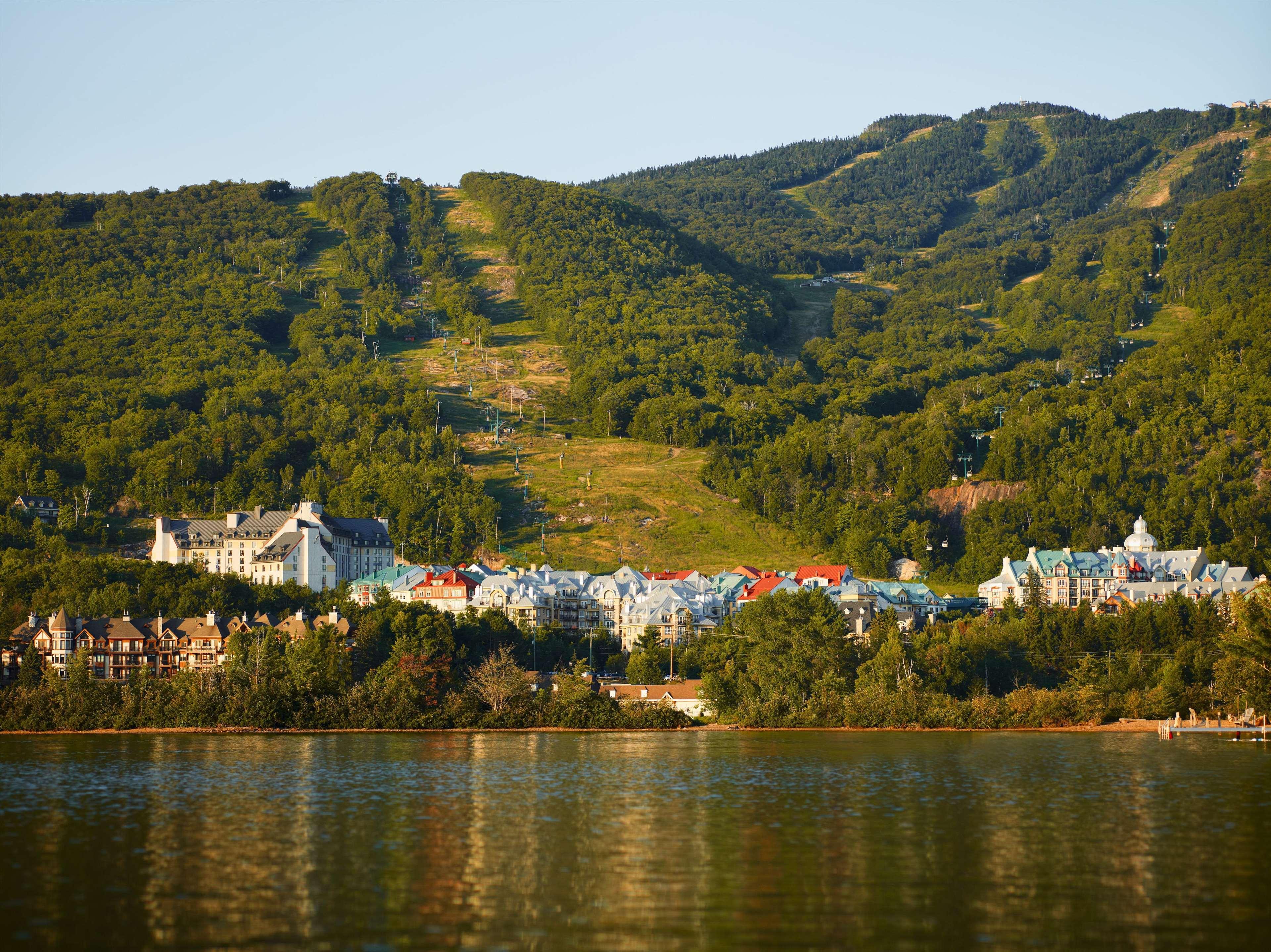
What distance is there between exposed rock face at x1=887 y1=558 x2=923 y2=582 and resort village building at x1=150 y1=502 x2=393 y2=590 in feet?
206

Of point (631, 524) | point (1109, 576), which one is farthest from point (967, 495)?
point (631, 524)

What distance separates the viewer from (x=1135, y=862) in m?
40.0

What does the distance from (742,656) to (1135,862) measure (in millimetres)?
67576

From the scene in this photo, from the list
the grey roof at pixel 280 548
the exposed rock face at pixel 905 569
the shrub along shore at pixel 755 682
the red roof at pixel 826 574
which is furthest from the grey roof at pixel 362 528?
the exposed rock face at pixel 905 569

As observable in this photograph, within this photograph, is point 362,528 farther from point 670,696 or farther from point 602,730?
point 602,730

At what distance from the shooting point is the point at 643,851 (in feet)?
140

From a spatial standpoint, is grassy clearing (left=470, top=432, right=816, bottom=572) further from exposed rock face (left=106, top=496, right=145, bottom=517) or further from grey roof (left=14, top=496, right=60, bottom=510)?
grey roof (left=14, top=496, right=60, bottom=510)

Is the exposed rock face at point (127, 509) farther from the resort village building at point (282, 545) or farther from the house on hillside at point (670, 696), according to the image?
the house on hillside at point (670, 696)

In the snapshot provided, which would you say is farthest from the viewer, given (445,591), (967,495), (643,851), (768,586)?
(967,495)

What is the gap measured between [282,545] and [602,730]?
6818cm

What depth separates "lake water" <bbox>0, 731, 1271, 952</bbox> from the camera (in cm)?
3145

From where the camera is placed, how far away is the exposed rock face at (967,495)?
182 m

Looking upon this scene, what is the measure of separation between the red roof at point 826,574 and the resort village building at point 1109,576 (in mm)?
Result: 16359

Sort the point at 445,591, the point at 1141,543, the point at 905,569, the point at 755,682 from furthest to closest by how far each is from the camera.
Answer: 1. the point at 905,569
2. the point at 1141,543
3. the point at 445,591
4. the point at 755,682
